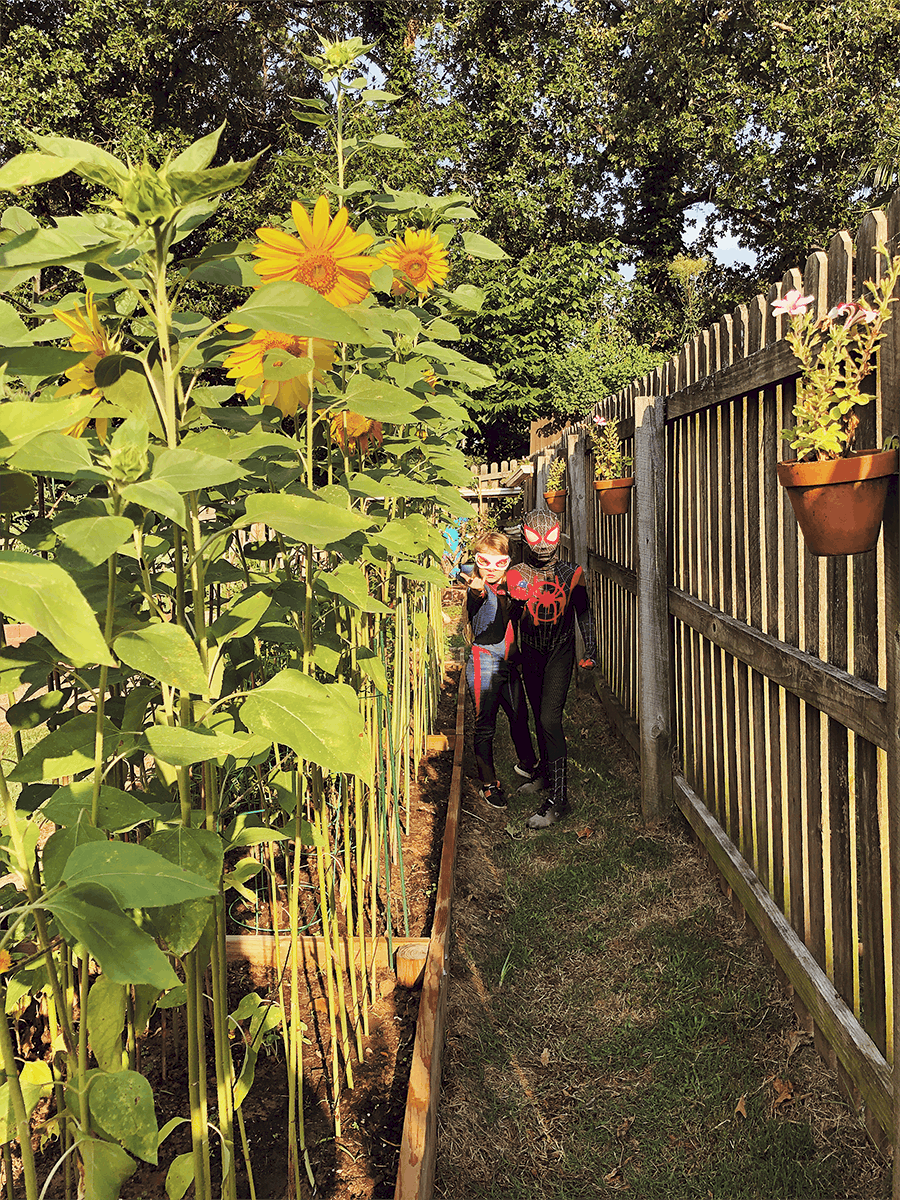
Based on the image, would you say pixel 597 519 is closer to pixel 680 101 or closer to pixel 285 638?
pixel 285 638

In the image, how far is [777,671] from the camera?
2729mm

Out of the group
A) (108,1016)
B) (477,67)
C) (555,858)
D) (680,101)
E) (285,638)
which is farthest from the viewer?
(477,67)

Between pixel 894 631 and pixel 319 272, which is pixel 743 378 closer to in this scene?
pixel 894 631

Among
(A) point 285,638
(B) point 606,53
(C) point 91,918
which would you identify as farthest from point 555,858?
(B) point 606,53

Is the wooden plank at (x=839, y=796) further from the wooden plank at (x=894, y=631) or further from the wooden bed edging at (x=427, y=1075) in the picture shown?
the wooden bed edging at (x=427, y=1075)

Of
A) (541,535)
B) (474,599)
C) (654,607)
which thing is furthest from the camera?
(474,599)

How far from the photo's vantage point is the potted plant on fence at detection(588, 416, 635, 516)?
5.06 metres

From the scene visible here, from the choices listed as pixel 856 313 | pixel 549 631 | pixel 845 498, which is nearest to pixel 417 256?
pixel 856 313

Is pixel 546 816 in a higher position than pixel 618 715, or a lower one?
lower

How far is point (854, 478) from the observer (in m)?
1.81

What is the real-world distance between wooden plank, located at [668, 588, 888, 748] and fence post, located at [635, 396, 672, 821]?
30.1 inches

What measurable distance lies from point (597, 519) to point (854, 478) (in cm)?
488

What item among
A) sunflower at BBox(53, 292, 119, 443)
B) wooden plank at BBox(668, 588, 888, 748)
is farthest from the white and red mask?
sunflower at BBox(53, 292, 119, 443)

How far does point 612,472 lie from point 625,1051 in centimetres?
326
